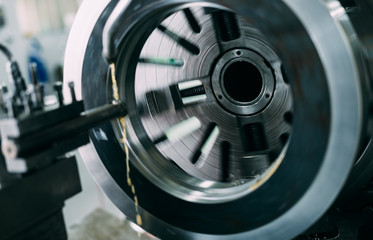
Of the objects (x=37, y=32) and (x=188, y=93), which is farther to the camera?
(x=37, y=32)

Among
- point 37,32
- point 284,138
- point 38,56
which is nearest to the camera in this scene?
point 284,138

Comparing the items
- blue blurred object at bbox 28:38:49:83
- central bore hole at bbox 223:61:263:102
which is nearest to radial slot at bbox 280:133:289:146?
central bore hole at bbox 223:61:263:102

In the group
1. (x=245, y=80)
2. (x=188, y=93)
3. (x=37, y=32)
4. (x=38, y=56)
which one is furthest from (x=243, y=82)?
(x=37, y=32)

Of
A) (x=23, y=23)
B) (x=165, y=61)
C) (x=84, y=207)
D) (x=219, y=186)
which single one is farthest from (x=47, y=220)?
(x=23, y=23)

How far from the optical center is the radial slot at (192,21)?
90 centimetres

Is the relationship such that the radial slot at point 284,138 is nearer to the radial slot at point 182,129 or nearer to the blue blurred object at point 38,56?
the radial slot at point 182,129

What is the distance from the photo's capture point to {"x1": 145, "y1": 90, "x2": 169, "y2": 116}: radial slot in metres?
0.95

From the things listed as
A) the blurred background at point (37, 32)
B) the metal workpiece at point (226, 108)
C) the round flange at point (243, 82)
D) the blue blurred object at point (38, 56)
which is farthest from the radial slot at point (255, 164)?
the blue blurred object at point (38, 56)

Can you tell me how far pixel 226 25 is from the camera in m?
0.88

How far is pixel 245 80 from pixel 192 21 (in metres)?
0.18

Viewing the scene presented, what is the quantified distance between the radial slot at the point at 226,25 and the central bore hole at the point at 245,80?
0.20 ft

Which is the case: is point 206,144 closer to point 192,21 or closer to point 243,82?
point 243,82

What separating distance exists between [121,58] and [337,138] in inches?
17.0

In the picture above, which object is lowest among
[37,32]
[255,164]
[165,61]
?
[255,164]
